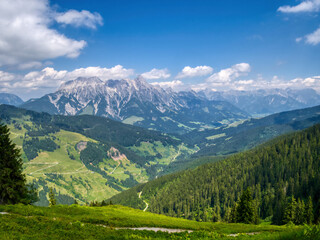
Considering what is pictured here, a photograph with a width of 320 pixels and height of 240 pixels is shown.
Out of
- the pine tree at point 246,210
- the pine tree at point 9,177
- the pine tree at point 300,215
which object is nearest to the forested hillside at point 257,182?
the pine tree at point 300,215

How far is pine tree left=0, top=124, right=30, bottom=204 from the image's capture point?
38.6m

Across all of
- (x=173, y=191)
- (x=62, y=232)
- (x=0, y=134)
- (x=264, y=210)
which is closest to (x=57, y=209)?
(x=62, y=232)

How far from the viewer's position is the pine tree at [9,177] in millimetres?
38609

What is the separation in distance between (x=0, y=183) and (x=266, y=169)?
184 meters

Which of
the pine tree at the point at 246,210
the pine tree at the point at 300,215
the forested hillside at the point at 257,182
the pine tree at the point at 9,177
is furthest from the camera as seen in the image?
the forested hillside at the point at 257,182

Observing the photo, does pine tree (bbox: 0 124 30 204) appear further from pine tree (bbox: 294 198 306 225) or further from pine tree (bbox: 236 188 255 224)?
pine tree (bbox: 294 198 306 225)

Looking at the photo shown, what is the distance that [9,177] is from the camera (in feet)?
130

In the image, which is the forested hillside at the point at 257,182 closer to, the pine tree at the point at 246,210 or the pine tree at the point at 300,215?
the pine tree at the point at 300,215

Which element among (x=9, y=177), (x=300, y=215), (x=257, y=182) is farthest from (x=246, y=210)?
(x=257, y=182)

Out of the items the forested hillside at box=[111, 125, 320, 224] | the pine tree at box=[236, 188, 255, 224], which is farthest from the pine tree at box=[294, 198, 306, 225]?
the forested hillside at box=[111, 125, 320, 224]

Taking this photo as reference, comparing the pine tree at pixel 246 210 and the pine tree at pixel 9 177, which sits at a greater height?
the pine tree at pixel 9 177

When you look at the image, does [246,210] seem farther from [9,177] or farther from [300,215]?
[9,177]

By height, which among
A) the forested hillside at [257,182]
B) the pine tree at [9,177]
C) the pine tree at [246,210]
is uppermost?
the pine tree at [9,177]

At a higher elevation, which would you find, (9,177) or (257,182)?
(9,177)
